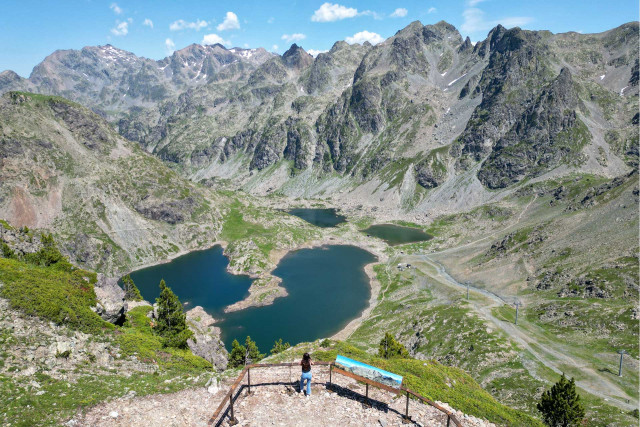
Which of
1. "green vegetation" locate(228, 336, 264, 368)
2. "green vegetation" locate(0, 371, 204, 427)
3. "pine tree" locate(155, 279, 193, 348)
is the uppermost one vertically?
"green vegetation" locate(0, 371, 204, 427)

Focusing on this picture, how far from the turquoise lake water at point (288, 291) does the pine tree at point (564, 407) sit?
244 feet

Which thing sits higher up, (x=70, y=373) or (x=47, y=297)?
(x=47, y=297)

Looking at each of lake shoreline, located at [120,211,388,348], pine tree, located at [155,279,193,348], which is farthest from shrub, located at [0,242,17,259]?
lake shoreline, located at [120,211,388,348]

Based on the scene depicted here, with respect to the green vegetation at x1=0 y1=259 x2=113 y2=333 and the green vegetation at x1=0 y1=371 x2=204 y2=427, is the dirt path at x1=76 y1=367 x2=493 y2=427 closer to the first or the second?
the green vegetation at x1=0 y1=371 x2=204 y2=427

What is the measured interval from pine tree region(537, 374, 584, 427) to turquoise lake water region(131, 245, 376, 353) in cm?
7426

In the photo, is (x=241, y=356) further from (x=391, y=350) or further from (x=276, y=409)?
(x=276, y=409)

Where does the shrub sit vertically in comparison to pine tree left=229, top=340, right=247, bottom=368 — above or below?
above

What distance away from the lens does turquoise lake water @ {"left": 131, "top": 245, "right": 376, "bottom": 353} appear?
113m

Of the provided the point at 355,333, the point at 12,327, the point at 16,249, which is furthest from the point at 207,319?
the point at 12,327

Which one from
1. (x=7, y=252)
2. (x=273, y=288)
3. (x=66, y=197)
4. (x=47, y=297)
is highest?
(x=66, y=197)

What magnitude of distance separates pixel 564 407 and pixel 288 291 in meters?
112

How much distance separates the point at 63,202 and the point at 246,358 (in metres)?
168

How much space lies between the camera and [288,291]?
A: 141500mm

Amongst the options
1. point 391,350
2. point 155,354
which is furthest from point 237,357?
point 155,354
